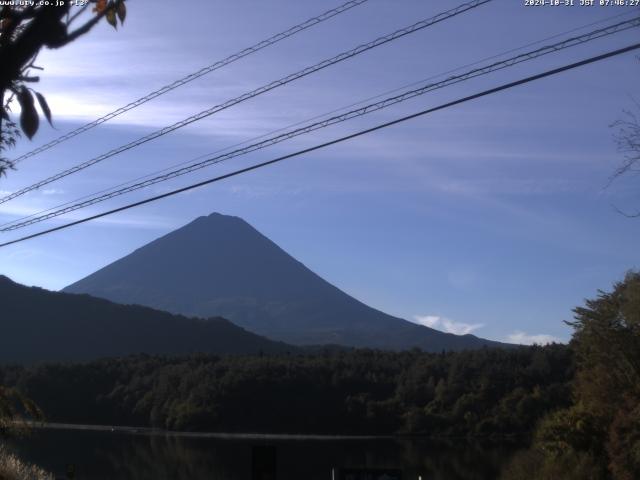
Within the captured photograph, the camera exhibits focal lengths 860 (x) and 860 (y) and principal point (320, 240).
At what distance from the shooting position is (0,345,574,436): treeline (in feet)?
219

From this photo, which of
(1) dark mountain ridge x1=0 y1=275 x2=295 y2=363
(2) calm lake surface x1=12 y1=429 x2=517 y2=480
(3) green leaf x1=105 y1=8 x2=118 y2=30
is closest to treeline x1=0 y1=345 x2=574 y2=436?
(2) calm lake surface x1=12 y1=429 x2=517 y2=480

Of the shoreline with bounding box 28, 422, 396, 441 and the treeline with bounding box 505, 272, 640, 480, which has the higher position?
the treeline with bounding box 505, 272, 640, 480

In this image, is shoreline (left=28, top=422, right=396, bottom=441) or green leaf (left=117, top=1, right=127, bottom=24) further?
shoreline (left=28, top=422, right=396, bottom=441)

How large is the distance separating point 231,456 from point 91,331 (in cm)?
6799

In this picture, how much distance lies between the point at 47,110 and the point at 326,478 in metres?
35.3

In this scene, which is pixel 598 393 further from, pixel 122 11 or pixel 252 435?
pixel 252 435

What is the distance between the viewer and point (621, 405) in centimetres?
2742

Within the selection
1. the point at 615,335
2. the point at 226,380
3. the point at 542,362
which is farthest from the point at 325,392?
the point at 615,335

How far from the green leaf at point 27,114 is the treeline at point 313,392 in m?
61.1

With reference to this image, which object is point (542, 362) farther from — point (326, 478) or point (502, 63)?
point (502, 63)

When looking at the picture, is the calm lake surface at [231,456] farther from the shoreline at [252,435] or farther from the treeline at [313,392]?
the treeline at [313,392]

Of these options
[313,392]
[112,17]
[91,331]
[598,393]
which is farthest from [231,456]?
[91,331]

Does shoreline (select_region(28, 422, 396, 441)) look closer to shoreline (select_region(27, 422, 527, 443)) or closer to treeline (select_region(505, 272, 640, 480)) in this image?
shoreline (select_region(27, 422, 527, 443))

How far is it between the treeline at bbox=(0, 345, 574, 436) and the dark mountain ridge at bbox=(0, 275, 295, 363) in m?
19.2
